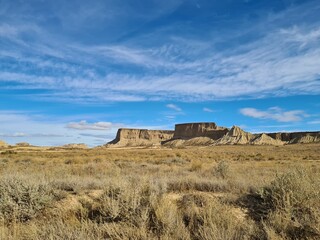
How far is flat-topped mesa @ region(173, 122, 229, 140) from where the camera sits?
134 metres

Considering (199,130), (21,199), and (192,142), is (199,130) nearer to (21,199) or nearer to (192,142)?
(192,142)

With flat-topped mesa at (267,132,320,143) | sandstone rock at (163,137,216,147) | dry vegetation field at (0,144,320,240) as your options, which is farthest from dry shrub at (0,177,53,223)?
sandstone rock at (163,137,216,147)

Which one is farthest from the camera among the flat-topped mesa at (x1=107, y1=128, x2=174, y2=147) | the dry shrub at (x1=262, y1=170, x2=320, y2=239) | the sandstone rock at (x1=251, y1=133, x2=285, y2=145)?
the flat-topped mesa at (x1=107, y1=128, x2=174, y2=147)

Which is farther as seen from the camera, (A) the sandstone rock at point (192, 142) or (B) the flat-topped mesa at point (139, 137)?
(B) the flat-topped mesa at point (139, 137)

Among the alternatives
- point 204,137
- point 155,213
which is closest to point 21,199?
point 155,213

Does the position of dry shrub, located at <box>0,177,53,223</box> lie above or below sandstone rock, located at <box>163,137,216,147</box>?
below

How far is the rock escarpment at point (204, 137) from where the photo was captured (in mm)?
111000

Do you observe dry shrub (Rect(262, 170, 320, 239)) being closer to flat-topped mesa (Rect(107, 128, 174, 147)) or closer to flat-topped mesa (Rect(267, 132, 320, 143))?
flat-topped mesa (Rect(267, 132, 320, 143))

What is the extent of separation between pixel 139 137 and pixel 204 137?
43847 mm

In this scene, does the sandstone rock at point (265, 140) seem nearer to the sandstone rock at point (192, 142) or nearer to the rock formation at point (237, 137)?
the rock formation at point (237, 137)

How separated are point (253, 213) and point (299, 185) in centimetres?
99

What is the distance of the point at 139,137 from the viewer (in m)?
164

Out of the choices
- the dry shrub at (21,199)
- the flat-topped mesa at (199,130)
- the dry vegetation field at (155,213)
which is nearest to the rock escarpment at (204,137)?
the flat-topped mesa at (199,130)

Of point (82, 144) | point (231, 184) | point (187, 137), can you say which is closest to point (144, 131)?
point (187, 137)
